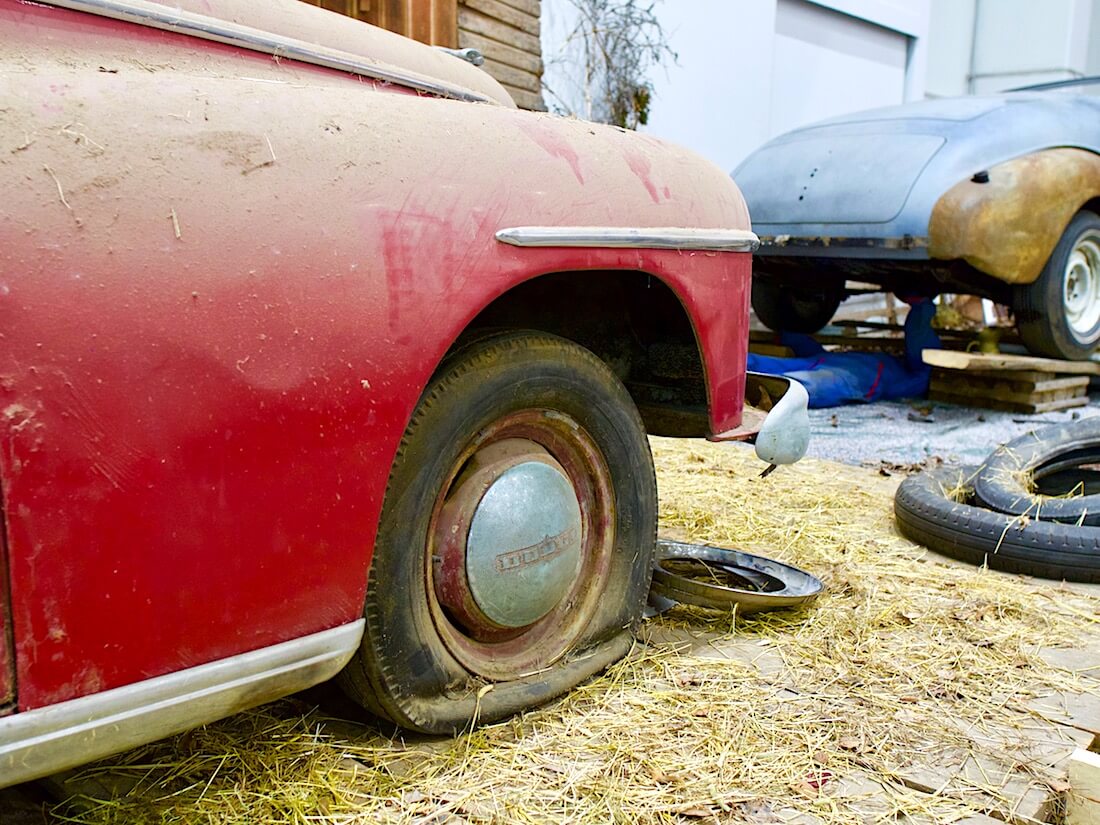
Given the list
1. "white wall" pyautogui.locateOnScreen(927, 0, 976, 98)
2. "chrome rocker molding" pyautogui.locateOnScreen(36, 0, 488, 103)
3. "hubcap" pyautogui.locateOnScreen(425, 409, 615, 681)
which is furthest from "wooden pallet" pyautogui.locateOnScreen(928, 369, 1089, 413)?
"white wall" pyautogui.locateOnScreen(927, 0, 976, 98)

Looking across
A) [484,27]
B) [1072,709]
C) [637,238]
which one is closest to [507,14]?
[484,27]

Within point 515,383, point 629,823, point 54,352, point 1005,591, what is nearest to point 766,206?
point 1005,591

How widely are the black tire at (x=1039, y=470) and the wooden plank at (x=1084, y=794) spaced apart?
1.45 metres

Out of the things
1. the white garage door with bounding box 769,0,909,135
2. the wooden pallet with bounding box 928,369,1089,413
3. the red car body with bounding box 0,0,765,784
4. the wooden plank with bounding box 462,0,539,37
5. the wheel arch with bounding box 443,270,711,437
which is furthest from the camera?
the white garage door with bounding box 769,0,909,135

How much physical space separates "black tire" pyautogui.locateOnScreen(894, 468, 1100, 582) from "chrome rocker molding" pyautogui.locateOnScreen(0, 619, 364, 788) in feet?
7.13

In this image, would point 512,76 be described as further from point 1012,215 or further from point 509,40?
point 1012,215

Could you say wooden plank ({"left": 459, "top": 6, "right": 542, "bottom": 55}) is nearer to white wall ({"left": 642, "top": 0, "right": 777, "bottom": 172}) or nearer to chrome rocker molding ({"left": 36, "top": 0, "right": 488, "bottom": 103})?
white wall ({"left": 642, "top": 0, "right": 777, "bottom": 172})

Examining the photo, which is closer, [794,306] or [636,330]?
[636,330]

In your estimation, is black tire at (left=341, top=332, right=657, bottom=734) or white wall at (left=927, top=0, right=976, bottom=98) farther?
white wall at (left=927, top=0, right=976, bottom=98)

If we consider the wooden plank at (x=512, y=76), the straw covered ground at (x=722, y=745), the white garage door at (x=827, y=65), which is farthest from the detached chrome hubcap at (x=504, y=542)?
the white garage door at (x=827, y=65)

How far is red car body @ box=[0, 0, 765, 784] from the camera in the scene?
112 centimetres

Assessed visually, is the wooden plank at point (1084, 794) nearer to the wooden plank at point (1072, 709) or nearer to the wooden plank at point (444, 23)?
the wooden plank at point (1072, 709)

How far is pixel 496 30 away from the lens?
18.9 ft

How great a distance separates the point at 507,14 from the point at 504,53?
236 millimetres
